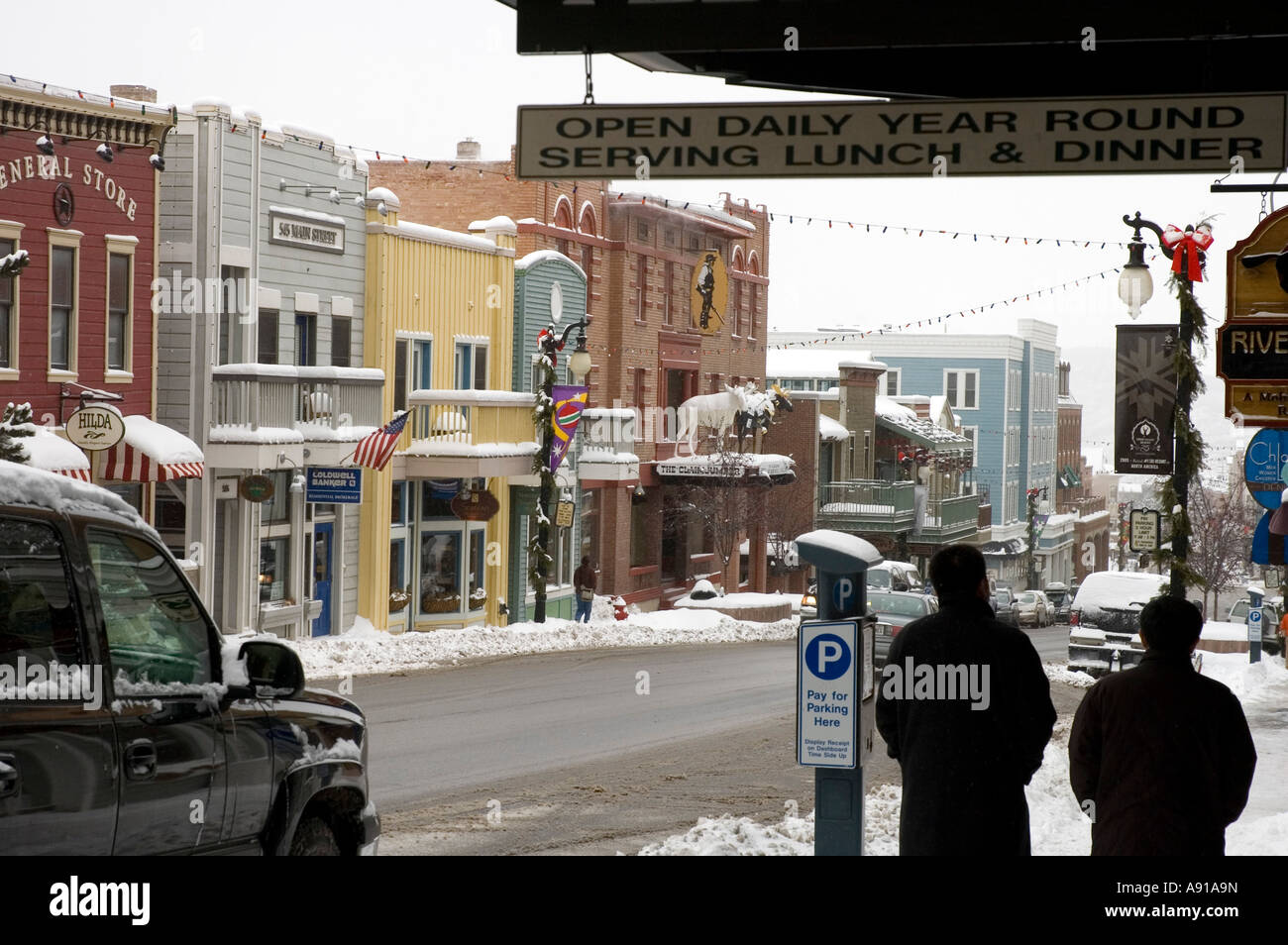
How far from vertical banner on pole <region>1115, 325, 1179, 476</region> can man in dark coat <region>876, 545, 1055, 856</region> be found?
511 inches

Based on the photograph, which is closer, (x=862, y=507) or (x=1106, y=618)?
(x=1106, y=618)

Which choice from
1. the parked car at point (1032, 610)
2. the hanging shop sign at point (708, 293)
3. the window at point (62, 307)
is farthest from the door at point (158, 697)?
the parked car at point (1032, 610)

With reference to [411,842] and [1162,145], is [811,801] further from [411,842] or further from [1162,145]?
[1162,145]

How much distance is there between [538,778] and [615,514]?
24478 mm

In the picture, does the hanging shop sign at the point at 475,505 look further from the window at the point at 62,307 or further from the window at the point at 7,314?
the window at the point at 7,314

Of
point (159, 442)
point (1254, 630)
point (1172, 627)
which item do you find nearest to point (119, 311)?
point (159, 442)

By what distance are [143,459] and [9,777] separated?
17947 millimetres

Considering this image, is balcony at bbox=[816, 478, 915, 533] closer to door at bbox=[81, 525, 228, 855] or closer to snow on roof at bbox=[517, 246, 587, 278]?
snow on roof at bbox=[517, 246, 587, 278]

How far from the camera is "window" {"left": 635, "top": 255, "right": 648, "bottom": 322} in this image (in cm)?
3866

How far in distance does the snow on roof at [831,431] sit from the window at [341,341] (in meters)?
24.8

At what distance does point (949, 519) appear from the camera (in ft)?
185

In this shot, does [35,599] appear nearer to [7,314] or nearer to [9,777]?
[9,777]
